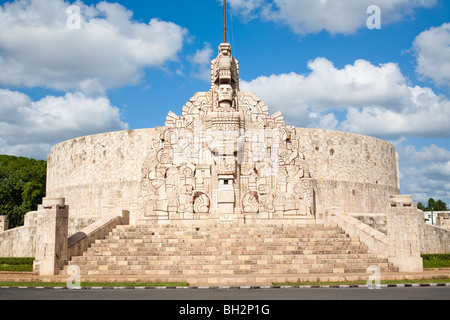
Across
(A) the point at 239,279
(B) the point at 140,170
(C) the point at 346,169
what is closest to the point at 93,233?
(A) the point at 239,279

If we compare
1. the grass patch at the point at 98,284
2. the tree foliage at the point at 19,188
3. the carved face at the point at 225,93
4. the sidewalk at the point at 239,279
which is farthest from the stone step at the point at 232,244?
the tree foliage at the point at 19,188

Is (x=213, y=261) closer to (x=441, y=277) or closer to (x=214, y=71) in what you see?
(x=441, y=277)

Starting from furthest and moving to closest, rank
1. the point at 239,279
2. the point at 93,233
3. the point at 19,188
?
the point at 19,188 → the point at 93,233 → the point at 239,279

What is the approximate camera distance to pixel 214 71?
22.9 m

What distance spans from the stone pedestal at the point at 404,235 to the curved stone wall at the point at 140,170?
15.6 m

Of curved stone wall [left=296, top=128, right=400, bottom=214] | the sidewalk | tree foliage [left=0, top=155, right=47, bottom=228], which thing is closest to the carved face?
the sidewalk

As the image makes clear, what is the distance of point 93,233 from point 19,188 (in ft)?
81.5

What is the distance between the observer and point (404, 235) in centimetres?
1499

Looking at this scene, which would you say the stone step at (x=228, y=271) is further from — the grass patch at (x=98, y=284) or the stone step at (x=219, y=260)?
the grass patch at (x=98, y=284)

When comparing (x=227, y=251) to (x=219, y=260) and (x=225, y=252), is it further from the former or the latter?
(x=219, y=260)

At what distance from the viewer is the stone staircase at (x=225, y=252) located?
47.8 ft

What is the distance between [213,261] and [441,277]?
6449 millimetres

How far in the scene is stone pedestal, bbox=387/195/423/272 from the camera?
1477cm
